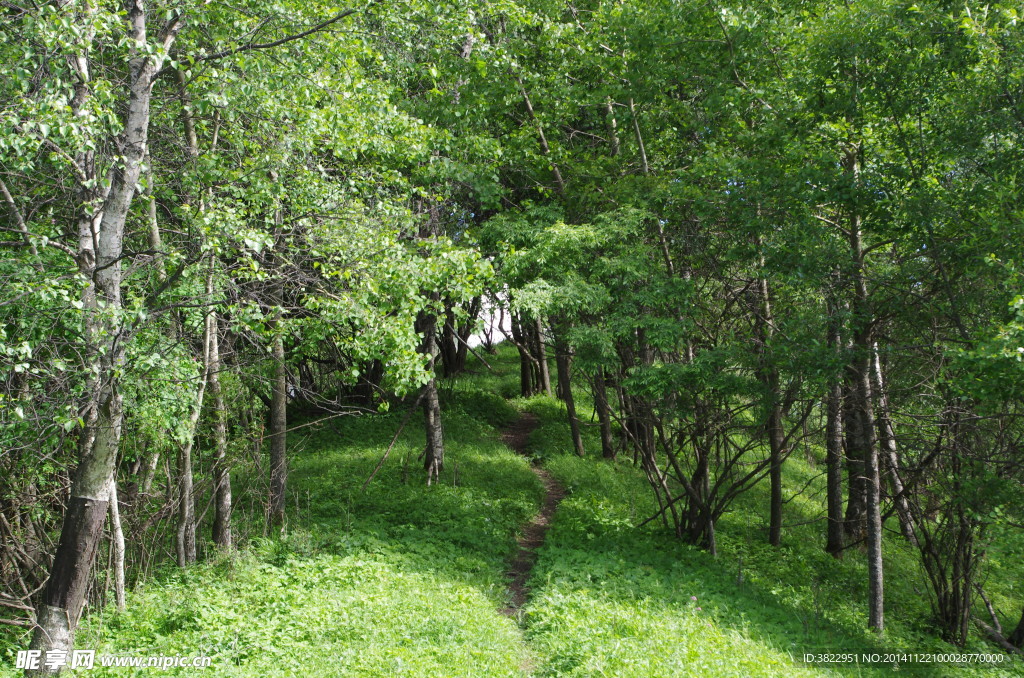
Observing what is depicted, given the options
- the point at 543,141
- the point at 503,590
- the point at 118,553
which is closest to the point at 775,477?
the point at 503,590

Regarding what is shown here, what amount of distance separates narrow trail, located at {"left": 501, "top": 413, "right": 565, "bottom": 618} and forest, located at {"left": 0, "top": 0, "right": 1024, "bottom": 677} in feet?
0.34

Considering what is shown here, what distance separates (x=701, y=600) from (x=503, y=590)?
2.89 m

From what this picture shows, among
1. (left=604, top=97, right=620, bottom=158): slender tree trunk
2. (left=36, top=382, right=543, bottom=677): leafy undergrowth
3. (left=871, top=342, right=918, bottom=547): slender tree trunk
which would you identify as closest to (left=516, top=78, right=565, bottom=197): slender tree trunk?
(left=604, top=97, right=620, bottom=158): slender tree trunk

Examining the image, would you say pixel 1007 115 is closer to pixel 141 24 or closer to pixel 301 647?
pixel 141 24

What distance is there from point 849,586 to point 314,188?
37.6ft

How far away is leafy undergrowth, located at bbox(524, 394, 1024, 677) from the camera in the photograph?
777cm

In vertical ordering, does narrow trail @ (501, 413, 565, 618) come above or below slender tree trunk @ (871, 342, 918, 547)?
below

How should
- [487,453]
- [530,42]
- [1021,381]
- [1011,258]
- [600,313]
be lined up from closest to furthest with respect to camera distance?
[1021,381]
[1011,258]
[600,313]
[530,42]
[487,453]

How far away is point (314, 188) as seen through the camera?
854cm

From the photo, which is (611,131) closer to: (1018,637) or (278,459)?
(278,459)

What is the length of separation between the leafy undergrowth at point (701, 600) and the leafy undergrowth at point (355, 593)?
0.87 metres

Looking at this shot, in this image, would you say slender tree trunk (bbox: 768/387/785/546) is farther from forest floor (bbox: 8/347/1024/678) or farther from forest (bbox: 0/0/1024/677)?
forest floor (bbox: 8/347/1024/678)

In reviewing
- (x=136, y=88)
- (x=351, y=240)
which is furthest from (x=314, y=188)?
(x=136, y=88)

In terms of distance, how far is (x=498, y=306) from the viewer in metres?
12.6
